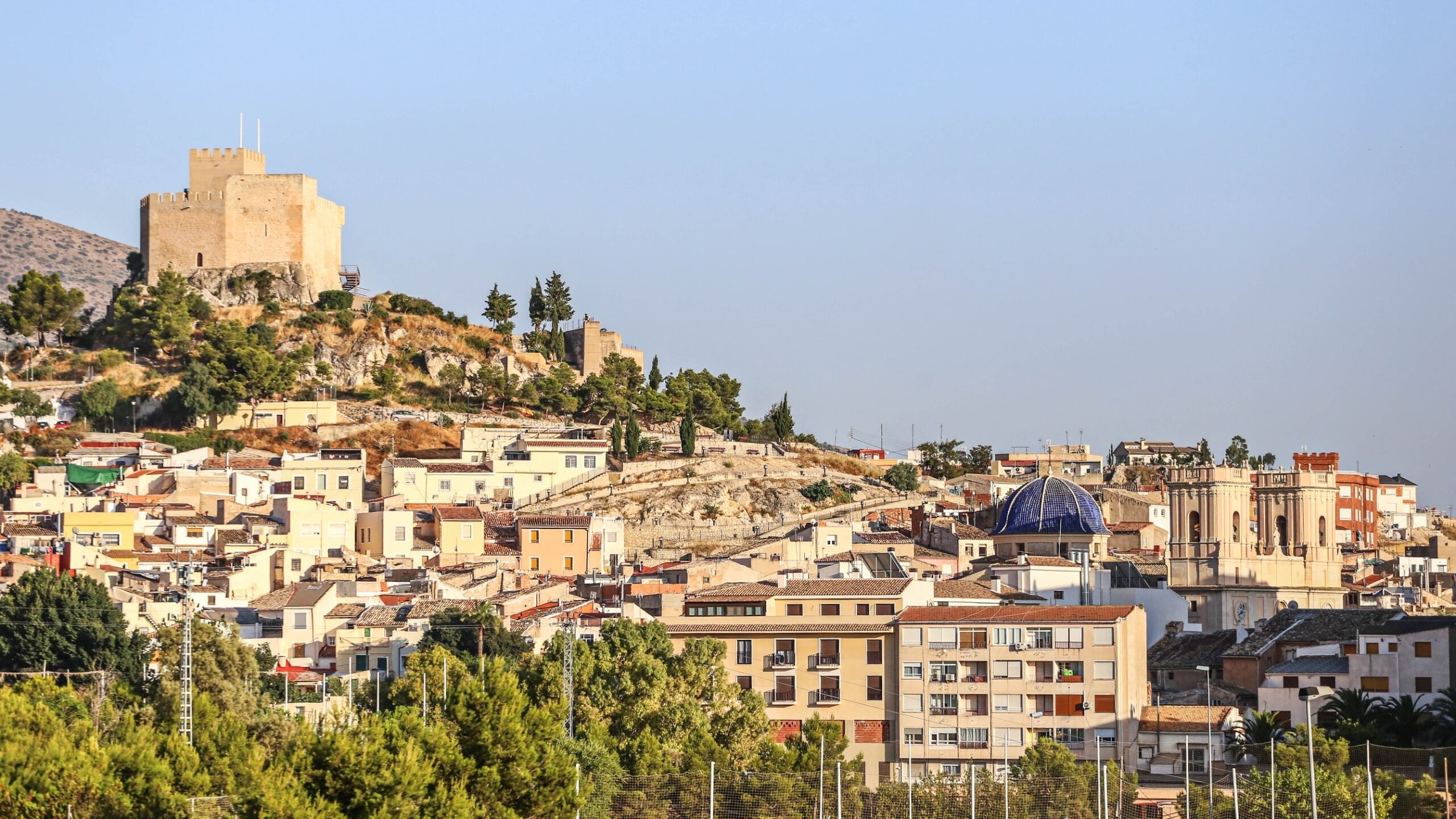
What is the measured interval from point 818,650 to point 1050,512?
18957 millimetres

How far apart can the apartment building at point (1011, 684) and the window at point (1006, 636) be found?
2cm

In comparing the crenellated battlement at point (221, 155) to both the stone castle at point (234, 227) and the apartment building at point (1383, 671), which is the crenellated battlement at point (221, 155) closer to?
the stone castle at point (234, 227)

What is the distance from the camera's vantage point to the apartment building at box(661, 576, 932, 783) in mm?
56938

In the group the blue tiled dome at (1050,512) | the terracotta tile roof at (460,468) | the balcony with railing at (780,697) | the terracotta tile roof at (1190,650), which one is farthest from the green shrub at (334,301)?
the balcony with railing at (780,697)

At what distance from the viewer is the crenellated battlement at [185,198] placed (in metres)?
113

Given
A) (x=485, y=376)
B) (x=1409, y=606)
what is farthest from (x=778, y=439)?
(x=1409, y=606)

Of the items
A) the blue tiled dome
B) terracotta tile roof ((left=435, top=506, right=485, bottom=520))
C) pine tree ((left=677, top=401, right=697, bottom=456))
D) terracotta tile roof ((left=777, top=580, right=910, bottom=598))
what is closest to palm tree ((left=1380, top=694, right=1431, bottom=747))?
terracotta tile roof ((left=777, top=580, right=910, bottom=598))

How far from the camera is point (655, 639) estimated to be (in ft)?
180

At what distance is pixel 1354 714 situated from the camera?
171 feet

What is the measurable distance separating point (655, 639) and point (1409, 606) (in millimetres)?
27490

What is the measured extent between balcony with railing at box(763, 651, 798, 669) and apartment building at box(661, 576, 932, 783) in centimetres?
2

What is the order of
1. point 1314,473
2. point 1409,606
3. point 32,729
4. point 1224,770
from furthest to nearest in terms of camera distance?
point 1314,473, point 1409,606, point 1224,770, point 32,729

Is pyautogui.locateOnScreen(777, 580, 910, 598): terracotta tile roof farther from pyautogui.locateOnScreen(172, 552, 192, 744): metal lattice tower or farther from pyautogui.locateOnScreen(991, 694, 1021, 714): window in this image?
pyautogui.locateOnScreen(172, 552, 192, 744): metal lattice tower

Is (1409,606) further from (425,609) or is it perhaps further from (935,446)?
(935,446)
